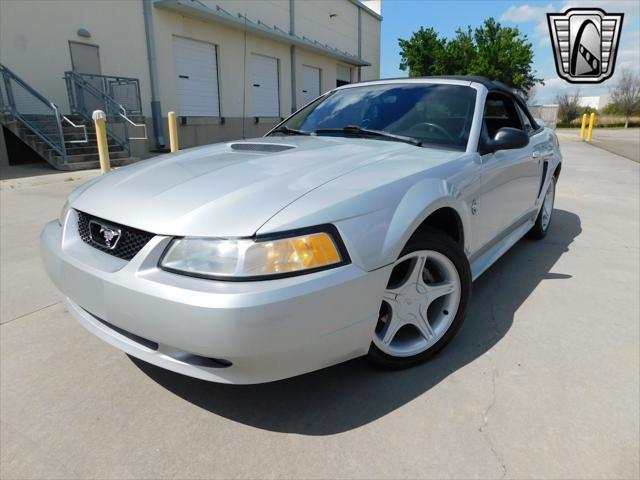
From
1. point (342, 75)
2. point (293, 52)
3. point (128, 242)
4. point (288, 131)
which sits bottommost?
point (128, 242)

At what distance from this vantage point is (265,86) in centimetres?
1825

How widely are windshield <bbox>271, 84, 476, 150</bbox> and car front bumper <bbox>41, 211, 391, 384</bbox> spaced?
128cm

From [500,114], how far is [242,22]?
45.5 feet

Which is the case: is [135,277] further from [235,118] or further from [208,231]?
[235,118]

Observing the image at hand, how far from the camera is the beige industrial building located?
9906 mm

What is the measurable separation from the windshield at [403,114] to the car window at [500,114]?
0.61 m

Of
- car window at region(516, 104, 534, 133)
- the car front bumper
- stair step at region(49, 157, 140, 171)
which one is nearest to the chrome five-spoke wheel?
car window at region(516, 104, 534, 133)

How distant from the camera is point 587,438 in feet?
5.80

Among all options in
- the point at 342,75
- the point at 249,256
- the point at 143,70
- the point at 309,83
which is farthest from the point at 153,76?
the point at 342,75

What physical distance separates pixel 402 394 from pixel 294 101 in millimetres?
19200

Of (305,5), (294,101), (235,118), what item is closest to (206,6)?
(235,118)

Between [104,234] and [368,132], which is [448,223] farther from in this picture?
[104,234]

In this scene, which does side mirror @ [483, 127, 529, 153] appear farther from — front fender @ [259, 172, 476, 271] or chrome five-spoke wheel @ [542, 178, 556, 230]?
chrome five-spoke wheel @ [542, 178, 556, 230]

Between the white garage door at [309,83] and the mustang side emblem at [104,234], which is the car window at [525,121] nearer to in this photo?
the mustang side emblem at [104,234]
